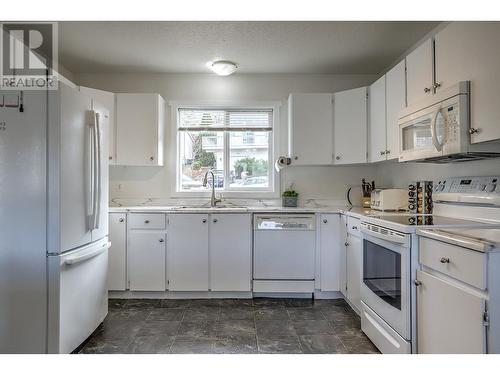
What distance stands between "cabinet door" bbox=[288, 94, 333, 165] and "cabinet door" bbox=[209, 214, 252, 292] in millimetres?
952

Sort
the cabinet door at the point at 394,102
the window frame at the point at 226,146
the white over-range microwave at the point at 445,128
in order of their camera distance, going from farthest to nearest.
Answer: the window frame at the point at 226,146 → the cabinet door at the point at 394,102 → the white over-range microwave at the point at 445,128

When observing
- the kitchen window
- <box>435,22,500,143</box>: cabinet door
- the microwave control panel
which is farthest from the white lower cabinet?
<box>435,22,500,143</box>: cabinet door

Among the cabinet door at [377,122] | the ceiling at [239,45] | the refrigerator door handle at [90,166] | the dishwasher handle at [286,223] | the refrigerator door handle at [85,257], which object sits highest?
the ceiling at [239,45]

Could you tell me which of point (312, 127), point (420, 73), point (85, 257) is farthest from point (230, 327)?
point (420, 73)

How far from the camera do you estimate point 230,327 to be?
7.96 feet

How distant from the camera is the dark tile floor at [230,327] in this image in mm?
2115

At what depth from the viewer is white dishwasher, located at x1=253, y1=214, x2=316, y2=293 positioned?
119 inches

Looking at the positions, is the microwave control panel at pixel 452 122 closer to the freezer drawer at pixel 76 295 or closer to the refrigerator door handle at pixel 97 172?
the refrigerator door handle at pixel 97 172

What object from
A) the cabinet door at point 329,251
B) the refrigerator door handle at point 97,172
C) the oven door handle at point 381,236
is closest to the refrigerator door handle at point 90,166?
the refrigerator door handle at point 97,172

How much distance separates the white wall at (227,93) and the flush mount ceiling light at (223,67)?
0.30 m

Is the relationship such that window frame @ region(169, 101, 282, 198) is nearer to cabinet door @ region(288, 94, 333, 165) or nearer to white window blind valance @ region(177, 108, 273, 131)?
white window blind valance @ region(177, 108, 273, 131)

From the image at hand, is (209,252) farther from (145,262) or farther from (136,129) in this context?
(136,129)

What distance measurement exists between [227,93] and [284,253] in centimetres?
193
